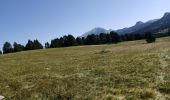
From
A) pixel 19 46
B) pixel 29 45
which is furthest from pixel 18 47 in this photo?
pixel 29 45

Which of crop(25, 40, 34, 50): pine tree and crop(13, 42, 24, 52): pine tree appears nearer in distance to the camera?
crop(13, 42, 24, 52): pine tree

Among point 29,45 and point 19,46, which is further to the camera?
point 29,45

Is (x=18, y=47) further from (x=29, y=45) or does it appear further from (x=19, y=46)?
(x=29, y=45)

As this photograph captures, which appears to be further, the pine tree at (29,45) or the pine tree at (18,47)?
the pine tree at (29,45)

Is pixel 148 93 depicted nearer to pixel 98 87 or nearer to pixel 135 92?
pixel 135 92

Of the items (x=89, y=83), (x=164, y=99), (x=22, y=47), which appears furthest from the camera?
(x=22, y=47)

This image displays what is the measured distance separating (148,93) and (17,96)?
6.95 meters

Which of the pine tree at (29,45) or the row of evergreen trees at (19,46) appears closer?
the row of evergreen trees at (19,46)

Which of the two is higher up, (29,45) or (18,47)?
(29,45)

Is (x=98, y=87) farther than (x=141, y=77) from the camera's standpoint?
No

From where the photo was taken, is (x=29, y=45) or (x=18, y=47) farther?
(x=29, y=45)

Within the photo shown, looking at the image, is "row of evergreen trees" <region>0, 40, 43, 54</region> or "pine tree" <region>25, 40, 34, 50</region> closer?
"row of evergreen trees" <region>0, 40, 43, 54</region>

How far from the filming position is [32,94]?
53.3 feet

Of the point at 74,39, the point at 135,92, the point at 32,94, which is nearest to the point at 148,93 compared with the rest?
the point at 135,92
